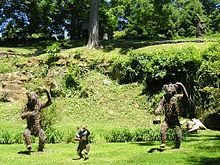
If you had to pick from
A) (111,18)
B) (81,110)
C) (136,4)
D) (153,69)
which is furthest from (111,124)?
(136,4)

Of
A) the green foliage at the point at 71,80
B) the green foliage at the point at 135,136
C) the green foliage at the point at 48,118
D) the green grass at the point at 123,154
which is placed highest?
the green foliage at the point at 71,80

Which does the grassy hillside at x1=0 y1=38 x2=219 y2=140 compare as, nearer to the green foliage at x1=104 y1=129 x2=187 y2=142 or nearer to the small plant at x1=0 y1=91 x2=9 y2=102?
the small plant at x1=0 y1=91 x2=9 y2=102

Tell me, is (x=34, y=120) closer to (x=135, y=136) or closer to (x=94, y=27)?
(x=135, y=136)

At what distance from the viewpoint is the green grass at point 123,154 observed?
39.4ft

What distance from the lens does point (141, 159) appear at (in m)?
12.3

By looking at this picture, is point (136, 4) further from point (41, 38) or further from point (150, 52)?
point (150, 52)

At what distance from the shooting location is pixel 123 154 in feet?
43.8

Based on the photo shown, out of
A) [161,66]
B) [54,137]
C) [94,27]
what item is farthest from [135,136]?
[94,27]

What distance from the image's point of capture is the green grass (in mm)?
12016

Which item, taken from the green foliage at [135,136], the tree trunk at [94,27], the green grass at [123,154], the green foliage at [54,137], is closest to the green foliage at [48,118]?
the green foliage at [54,137]

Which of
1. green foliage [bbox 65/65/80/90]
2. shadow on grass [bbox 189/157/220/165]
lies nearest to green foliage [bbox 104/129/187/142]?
shadow on grass [bbox 189/157/220/165]

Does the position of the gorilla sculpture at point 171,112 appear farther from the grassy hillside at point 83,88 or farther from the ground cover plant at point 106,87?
the grassy hillside at point 83,88

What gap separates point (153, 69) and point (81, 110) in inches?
182

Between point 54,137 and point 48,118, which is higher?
point 48,118
